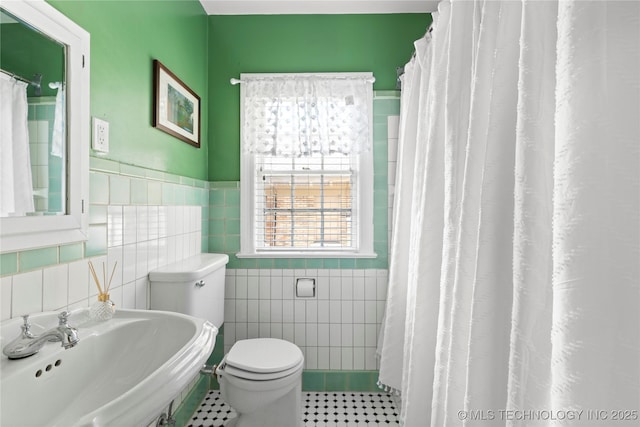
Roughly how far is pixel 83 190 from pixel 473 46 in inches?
54.6

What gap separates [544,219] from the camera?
695mm

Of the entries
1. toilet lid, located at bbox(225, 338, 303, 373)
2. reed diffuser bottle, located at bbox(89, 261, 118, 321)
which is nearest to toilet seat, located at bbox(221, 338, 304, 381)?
toilet lid, located at bbox(225, 338, 303, 373)

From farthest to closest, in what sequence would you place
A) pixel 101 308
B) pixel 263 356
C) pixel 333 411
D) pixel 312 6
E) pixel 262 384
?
pixel 312 6 → pixel 333 411 → pixel 263 356 → pixel 262 384 → pixel 101 308

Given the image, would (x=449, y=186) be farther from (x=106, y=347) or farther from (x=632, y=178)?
(x=106, y=347)

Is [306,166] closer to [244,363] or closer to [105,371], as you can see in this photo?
[244,363]

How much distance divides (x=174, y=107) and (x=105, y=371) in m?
1.33

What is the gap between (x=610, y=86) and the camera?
1.81ft

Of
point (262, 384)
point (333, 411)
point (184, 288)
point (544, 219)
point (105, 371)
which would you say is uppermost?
point (544, 219)

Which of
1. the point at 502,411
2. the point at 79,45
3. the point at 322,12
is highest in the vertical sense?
the point at 322,12

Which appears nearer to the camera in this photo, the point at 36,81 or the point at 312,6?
the point at 36,81

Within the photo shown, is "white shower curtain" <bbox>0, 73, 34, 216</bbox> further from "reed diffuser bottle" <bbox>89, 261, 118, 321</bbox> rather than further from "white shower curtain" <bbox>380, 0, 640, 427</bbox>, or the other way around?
"white shower curtain" <bbox>380, 0, 640, 427</bbox>

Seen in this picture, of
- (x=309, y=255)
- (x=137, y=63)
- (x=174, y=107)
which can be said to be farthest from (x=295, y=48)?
(x=309, y=255)

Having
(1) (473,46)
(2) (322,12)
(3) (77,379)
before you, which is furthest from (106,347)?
(2) (322,12)

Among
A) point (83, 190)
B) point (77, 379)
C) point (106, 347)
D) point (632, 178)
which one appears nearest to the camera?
point (632, 178)
